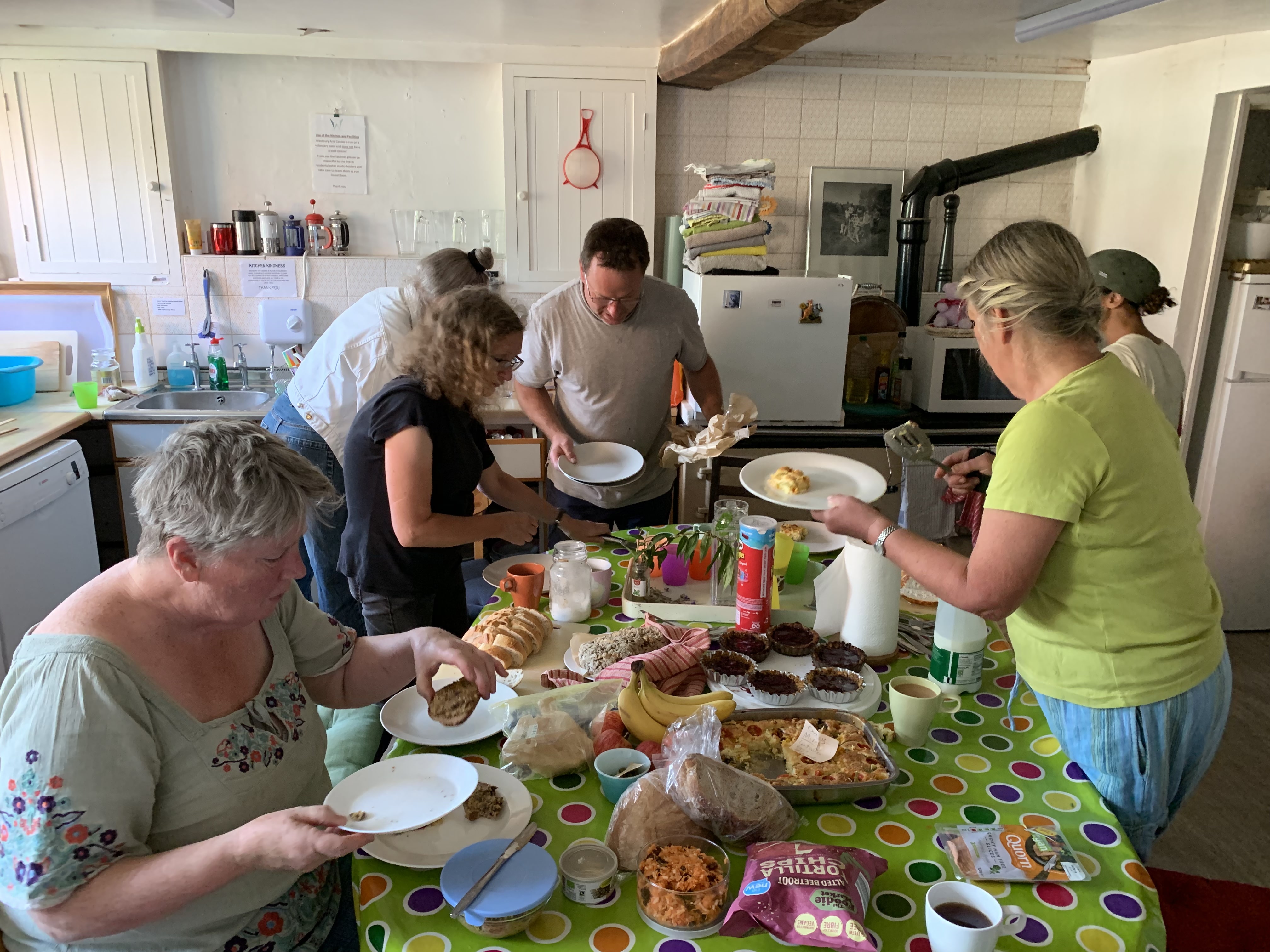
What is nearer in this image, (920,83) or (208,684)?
(208,684)

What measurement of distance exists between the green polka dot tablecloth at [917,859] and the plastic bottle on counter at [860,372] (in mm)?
2445

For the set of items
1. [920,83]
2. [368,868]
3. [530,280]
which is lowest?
[368,868]

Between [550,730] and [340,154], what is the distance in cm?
361

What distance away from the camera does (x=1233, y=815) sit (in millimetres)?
2805

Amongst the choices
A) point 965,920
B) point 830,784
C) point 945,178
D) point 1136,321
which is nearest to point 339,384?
point 830,784

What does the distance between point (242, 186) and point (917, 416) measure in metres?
3.32

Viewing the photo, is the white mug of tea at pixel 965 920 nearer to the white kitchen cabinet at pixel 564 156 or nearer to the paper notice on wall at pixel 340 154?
the white kitchen cabinet at pixel 564 156

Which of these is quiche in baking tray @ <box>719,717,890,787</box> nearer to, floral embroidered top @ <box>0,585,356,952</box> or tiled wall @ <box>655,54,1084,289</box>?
floral embroidered top @ <box>0,585,356,952</box>

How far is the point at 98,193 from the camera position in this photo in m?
4.05

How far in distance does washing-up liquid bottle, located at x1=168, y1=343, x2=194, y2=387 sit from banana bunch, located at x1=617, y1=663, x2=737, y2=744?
11.5ft

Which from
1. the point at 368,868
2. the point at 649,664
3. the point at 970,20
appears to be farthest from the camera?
the point at 970,20

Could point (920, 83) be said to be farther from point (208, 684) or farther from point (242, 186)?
point (208, 684)

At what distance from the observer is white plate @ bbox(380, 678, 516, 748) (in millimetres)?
1502

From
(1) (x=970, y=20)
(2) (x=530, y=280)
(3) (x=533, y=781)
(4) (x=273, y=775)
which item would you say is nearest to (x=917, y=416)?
(1) (x=970, y=20)
